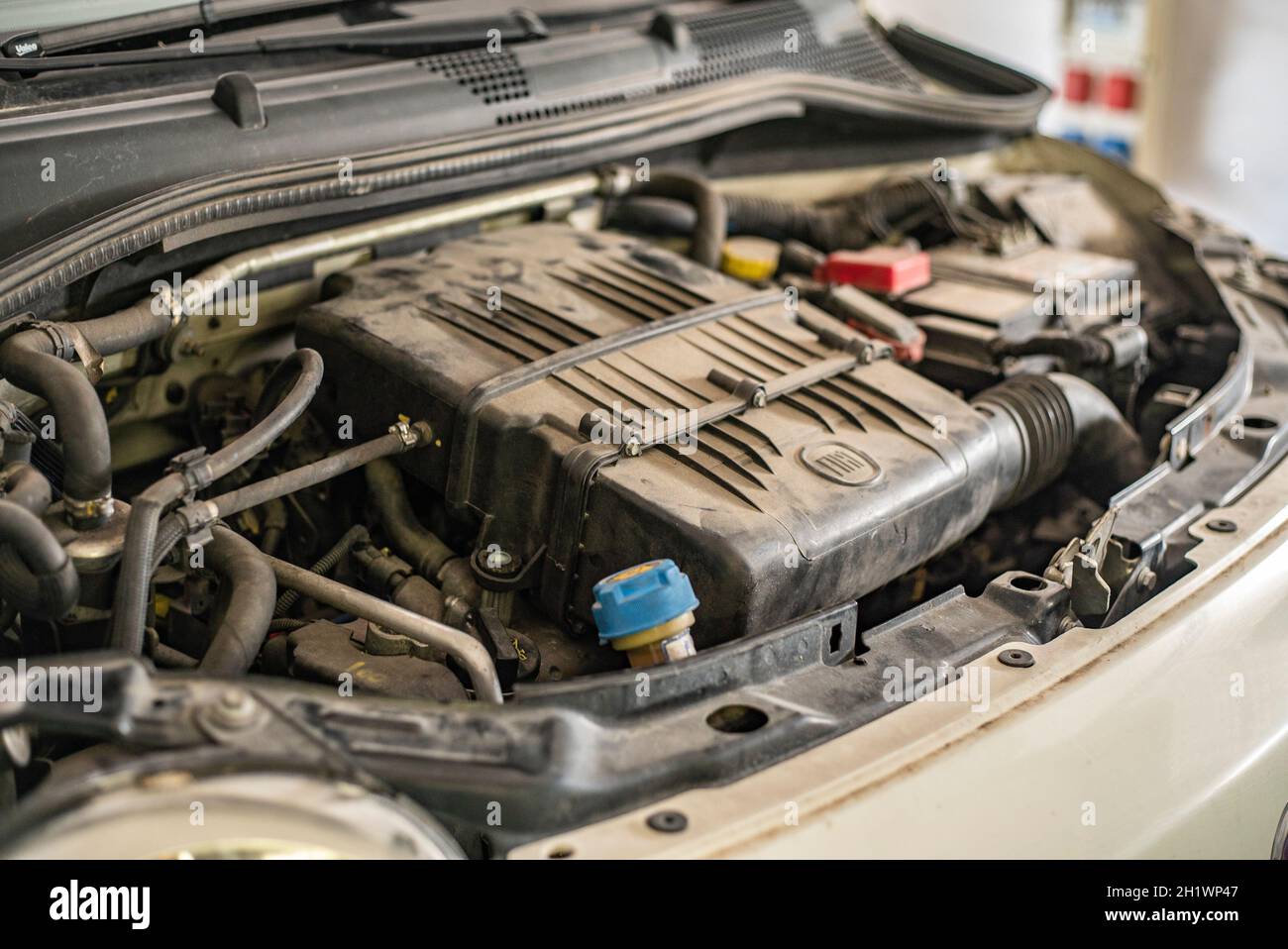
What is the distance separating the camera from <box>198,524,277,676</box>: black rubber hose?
1344mm

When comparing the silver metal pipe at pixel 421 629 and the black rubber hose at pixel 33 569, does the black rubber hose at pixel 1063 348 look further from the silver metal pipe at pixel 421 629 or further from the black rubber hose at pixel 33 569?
the black rubber hose at pixel 33 569

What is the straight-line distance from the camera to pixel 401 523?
173cm

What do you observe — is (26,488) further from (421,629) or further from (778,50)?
(778,50)

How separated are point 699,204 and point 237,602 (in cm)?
125

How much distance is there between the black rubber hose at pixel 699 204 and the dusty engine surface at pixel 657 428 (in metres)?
0.32

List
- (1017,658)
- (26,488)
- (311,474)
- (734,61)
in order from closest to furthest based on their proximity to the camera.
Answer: (26,488)
(1017,658)
(311,474)
(734,61)

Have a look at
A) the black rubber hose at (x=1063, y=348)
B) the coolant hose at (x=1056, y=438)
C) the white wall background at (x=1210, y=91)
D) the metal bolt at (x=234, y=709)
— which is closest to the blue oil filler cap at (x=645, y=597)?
the metal bolt at (x=234, y=709)

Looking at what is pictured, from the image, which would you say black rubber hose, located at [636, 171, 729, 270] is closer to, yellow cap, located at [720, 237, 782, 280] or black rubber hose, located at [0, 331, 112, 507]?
yellow cap, located at [720, 237, 782, 280]

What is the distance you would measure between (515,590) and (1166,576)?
865mm

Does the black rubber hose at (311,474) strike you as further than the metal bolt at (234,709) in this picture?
Yes

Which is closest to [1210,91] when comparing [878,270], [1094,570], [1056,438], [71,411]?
[878,270]

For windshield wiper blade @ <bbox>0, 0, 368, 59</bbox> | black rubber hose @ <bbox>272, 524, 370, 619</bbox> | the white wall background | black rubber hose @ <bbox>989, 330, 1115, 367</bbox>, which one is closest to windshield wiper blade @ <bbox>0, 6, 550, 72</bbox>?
windshield wiper blade @ <bbox>0, 0, 368, 59</bbox>

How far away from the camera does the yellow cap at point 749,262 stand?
236 cm

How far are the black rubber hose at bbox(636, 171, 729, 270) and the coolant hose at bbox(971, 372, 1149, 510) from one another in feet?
1.90
